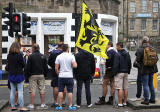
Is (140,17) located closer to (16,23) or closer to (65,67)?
(16,23)

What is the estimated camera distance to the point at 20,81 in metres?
7.26

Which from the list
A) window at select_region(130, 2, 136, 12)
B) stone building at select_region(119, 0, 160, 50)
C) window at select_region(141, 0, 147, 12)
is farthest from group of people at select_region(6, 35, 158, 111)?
window at select_region(141, 0, 147, 12)

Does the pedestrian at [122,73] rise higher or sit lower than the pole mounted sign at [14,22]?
lower

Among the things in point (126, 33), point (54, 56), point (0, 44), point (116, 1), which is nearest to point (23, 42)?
point (0, 44)

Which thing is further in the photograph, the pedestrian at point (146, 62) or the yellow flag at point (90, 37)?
the yellow flag at point (90, 37)

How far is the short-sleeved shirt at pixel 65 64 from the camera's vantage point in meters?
7.45

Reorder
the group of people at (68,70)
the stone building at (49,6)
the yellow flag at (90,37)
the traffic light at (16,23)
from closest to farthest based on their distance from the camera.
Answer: the group of people at (68,70)
the yellow flag at (90,37)
the traffic light at (16,23)
the stone building at (49,6)

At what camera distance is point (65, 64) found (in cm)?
744

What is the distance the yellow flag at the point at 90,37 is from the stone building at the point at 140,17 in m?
45.8

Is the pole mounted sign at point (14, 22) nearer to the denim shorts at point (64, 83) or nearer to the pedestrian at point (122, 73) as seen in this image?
the denim shorts at point (64, 83)

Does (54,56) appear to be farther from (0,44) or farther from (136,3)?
(136,3)

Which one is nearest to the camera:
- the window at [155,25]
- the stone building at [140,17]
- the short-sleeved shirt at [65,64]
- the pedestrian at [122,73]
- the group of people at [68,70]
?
the group of people at [68,70]

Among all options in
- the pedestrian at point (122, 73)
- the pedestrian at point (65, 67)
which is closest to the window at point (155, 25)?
the pedestrian at point (122, 73)

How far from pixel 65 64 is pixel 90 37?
1276 mm
